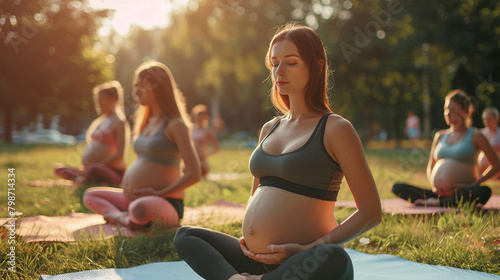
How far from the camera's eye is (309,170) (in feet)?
7.70

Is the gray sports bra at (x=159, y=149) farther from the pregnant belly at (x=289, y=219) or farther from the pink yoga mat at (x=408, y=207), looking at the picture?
the pink yoga mat at (x=408, y=207)

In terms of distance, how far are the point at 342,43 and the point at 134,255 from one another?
19.1 m

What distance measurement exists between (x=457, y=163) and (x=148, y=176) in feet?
11.7

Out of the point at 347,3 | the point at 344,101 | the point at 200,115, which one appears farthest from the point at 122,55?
the point at 200,115

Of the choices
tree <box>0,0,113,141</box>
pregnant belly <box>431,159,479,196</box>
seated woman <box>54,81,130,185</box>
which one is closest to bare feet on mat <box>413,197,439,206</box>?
pregnant belly <box>431,159,479,196</box>

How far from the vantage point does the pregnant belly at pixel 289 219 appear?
2.39m

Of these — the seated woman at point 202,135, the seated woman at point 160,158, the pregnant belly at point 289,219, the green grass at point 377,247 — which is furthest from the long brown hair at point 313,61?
the seated woman at point 202,135

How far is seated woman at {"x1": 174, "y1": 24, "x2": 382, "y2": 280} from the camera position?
2.32 metres

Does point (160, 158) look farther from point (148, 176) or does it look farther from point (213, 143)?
point (213, 143)

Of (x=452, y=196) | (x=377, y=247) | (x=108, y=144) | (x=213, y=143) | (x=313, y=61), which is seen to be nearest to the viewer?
(x=313, y=61)

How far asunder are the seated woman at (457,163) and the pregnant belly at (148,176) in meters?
2.97

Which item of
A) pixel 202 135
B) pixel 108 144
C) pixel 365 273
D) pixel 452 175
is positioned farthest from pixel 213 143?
pixel 365 273

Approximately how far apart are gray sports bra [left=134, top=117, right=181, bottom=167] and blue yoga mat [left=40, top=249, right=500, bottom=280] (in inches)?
50.2

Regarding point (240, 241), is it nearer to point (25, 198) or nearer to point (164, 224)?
point (164, 224)
